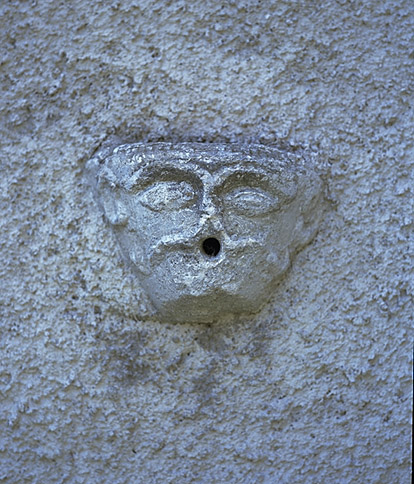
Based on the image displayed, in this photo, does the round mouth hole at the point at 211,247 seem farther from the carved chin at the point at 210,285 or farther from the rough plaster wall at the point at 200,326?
the rough plaster wall at the point at 200,326

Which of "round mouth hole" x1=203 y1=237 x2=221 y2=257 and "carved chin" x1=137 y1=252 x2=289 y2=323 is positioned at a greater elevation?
"round mouth hole" x1=203 y1=237 x2=221 y2=257

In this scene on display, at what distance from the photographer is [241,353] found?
1.02 meters

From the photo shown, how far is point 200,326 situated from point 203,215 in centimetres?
17

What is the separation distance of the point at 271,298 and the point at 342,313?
10 centimetres

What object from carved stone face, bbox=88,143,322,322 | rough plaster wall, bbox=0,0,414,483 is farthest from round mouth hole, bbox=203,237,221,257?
rough plaster wall, bbox=0,0,414,483

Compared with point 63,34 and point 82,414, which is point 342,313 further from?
point 63,34

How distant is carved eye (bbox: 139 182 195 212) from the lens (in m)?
0.95

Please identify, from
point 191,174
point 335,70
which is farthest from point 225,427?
point 335,70

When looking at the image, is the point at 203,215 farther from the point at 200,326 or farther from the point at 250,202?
the point at 200,326

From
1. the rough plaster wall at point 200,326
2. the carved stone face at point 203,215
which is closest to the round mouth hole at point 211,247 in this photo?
the carved stone face at point 203,215

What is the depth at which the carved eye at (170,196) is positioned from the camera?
95cm

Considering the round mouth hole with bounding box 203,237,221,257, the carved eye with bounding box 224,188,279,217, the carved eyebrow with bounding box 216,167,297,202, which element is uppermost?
the carved eyebrow with bounding box 216,167,297,202

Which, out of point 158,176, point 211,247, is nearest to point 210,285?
point 211,247

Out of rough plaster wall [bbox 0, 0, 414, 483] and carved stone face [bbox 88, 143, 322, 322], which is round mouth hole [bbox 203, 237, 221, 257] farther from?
rough plaster wall [bbox 0, 0, 414, 483]
